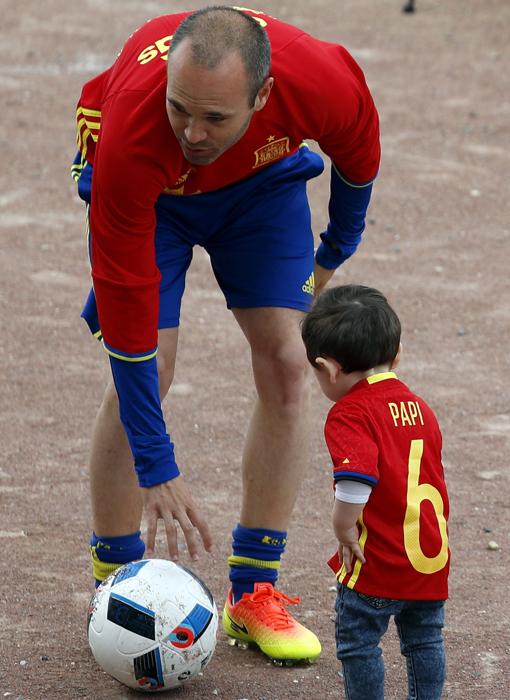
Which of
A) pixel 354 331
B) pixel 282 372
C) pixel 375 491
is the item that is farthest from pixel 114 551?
pixel 354 331

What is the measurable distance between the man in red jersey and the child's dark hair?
1.67 feet

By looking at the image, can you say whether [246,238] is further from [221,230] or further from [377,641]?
[377,641]

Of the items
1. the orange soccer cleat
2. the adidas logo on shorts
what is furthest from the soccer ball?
the adidas logo on shorts

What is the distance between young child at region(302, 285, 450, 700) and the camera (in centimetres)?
326

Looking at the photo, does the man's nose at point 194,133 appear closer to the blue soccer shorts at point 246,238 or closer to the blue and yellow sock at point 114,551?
the blue soccer shorts at point 246,238

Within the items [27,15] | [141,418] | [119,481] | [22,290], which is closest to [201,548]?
[119,481]

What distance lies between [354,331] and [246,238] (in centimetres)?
90

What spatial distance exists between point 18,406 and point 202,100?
3.10m

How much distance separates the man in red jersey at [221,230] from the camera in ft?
11.3

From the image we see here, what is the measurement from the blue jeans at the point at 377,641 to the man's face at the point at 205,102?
123 cm

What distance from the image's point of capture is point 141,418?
3.58 m

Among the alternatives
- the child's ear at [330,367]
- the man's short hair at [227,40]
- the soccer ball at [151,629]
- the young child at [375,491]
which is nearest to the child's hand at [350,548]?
the young child at [375,491]

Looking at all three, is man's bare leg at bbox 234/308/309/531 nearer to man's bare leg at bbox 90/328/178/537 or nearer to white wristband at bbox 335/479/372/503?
man's bare leg at bbox 90/328/178/537

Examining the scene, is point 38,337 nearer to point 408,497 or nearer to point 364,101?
point 364,101
